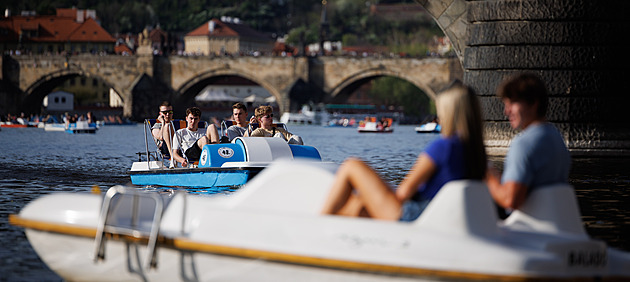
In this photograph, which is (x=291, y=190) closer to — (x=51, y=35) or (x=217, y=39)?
(x=51, y=35)

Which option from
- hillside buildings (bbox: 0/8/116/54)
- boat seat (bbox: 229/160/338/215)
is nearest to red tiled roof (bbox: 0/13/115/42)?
hillside buildings (bbox: 0/8/116/54)

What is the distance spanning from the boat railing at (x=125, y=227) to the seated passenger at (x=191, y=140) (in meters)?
6.17

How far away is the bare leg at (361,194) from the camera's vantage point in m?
4.83

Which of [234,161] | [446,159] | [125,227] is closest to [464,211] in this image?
[446,159]

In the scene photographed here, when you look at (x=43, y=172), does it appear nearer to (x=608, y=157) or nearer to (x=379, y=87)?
(x=608, y=157)

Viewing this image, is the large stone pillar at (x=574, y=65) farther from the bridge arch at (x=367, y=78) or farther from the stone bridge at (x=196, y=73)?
the bridge arch at (x=367, y=78)

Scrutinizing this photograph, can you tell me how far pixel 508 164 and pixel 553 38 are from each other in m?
13.2

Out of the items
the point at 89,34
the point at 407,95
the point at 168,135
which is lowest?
the point at 168,135

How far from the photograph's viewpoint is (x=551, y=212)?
4.81m

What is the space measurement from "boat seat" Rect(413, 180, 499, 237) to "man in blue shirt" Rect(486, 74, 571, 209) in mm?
258

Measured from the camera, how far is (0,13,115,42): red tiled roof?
328 ft

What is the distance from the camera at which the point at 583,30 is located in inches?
690

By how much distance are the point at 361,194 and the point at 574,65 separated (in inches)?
524

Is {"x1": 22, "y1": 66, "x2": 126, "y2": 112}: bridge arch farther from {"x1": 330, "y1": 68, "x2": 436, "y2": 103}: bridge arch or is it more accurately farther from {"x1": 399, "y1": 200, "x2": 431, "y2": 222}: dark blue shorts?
{"x1": 399, "y1": 200, "x2": 431, "y2": 222}: dark blue shorts
